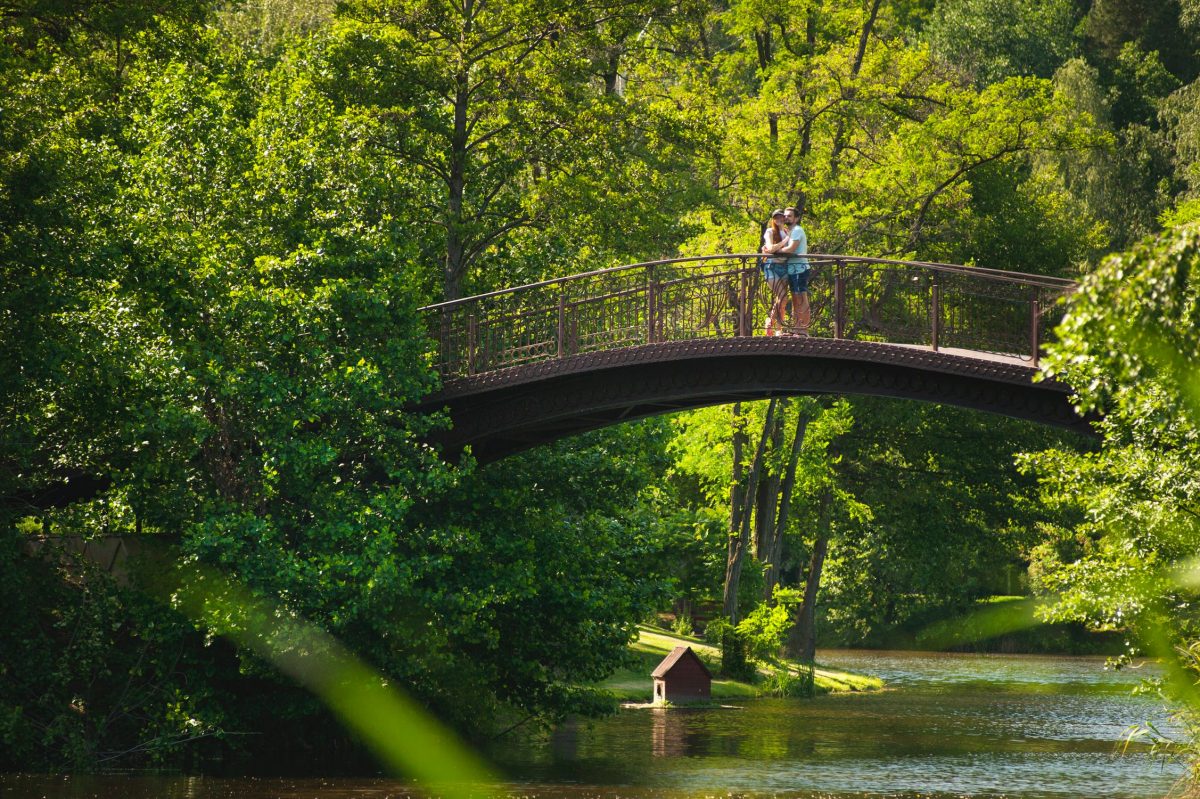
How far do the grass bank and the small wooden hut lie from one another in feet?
1.24

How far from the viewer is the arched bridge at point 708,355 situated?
21891 millimetres

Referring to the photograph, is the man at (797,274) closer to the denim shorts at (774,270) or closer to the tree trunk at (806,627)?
the denim shorts at (774,270)

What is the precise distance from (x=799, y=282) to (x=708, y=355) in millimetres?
1872

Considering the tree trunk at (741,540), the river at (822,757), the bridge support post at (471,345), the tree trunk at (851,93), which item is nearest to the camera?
the river at (822,757)

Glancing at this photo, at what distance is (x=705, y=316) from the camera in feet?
80.6

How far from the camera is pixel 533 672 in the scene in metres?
24.6

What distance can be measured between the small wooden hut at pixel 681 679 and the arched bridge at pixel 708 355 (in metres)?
9.92

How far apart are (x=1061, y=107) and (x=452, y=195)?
1831cm

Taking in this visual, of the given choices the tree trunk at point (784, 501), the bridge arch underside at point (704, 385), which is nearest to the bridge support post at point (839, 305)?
the bridge arch underside at point (704, 385)

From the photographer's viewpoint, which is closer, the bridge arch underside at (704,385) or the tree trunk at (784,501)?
the bridge arch underside at (704,385)

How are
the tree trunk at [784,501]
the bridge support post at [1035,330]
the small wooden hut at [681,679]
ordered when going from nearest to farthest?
the bridge support post at [1035,330], the small wooden hut at [681,679], the tree trunk at [784,501]

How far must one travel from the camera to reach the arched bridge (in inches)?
862

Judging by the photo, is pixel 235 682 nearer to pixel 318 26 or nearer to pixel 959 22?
pixel 318 26

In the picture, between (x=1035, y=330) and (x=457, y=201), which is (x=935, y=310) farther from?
(x=457, y=201)
